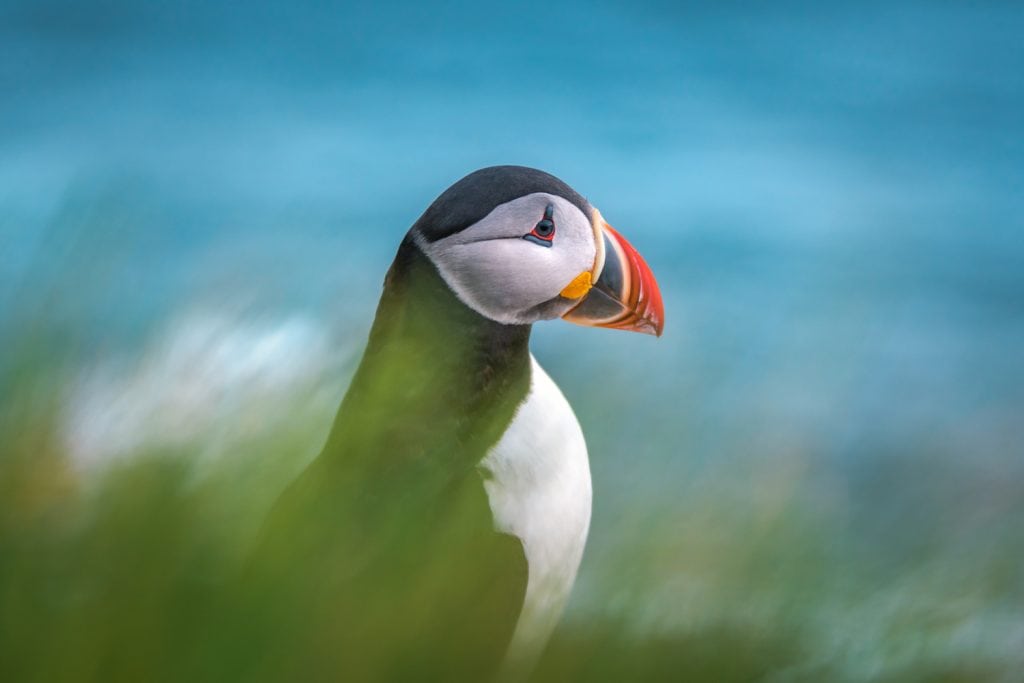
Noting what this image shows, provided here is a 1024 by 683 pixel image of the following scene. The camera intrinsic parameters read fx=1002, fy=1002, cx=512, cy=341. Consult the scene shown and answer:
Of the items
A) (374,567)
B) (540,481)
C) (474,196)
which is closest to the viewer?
(374,567)

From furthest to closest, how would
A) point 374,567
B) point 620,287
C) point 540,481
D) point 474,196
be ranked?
1. point 620,287
2. point 474,196
3. point 540,481
4. point 374,567

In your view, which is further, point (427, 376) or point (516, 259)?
point (516, 259)

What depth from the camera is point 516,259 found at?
1536mm

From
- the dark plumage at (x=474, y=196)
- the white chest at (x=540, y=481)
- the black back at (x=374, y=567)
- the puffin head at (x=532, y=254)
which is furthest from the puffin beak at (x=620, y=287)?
the black back at (x=374, y=567)

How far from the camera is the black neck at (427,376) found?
0.24m

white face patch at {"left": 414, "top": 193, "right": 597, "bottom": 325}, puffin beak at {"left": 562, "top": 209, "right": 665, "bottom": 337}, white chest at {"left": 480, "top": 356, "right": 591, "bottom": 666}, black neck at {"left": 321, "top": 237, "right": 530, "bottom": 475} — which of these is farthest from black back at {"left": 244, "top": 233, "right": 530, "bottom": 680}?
puffin beak at {"left": 562, "top": 209, "right": 665, "bottom": 337}

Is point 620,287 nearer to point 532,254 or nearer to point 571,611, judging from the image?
point 532,254

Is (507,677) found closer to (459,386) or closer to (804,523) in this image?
(804,523)

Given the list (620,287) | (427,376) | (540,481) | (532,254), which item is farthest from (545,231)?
(427,376)

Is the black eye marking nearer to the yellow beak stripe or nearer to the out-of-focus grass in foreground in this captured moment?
the yellow beak stripe

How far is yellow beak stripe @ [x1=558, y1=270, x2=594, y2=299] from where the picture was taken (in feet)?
5.29

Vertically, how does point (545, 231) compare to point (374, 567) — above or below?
above

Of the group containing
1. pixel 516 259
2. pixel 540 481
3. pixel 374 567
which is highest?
pixel 516 259

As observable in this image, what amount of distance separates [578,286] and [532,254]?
114mm
